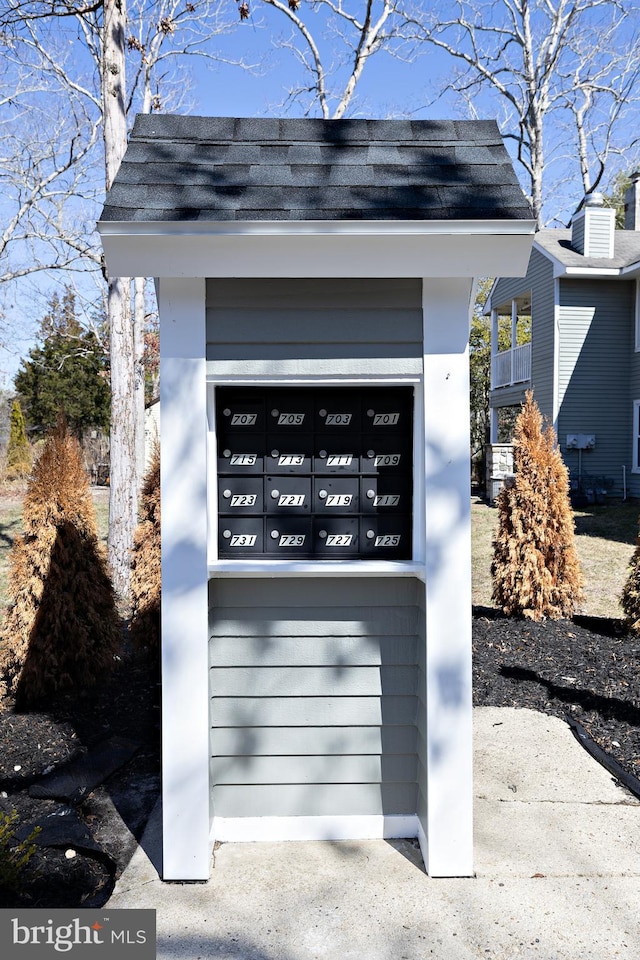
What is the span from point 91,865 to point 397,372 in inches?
88.6

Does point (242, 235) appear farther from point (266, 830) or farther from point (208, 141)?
point (266, 830)

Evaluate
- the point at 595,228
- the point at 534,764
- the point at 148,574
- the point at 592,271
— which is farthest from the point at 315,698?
the point at 595,228

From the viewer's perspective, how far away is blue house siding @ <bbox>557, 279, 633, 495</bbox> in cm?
1598

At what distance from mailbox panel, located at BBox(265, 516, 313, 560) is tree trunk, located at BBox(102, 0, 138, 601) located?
4347mm

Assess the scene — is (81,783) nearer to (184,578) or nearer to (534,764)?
(184,578)

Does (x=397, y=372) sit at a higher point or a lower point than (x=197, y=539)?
higher

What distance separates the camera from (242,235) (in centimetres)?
246

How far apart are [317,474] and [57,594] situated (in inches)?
88.8

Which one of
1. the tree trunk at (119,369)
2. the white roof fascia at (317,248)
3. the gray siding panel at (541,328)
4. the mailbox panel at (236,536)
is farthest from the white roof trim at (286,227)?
the gray siding panel at (541,328)

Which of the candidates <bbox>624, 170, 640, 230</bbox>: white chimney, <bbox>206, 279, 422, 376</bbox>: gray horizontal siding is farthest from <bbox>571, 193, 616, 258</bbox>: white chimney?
<bbox>206, 279, 422, 376</bbox>: gray horizontal siding

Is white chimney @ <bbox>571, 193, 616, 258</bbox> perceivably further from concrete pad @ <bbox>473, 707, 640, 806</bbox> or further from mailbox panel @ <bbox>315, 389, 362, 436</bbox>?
mailbox panel @ <bbox>315, 389, 362, 436</bbox>

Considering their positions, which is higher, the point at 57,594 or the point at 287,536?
the point at 287,536

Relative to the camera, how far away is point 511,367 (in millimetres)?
18281

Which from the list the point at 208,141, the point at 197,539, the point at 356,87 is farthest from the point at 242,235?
the point at 356,87
